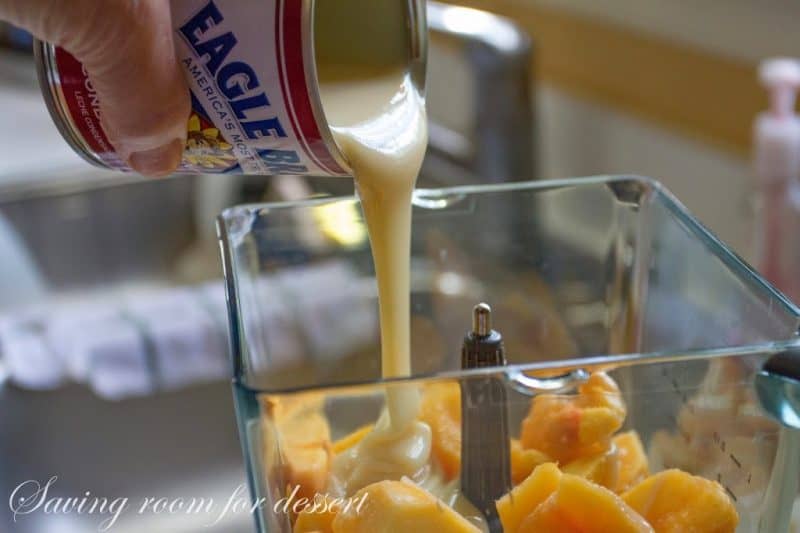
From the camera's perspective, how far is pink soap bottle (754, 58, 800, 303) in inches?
38.3

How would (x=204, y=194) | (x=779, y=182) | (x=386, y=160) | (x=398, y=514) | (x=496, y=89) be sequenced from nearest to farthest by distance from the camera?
(x=398, y=514) → (x=386, y=160) → (x=779, y=182) → (x=496, y=89) → (x=204, y=194)

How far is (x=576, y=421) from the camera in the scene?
0.51 metres

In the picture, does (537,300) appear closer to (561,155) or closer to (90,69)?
(90,69)

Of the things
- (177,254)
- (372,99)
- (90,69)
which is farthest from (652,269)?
(177,254)

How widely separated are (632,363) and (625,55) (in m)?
1.02

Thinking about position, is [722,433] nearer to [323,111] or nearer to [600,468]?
[600,468]

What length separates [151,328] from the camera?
0.96 m

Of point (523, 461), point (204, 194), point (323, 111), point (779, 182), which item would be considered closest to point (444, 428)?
point (523, 461)

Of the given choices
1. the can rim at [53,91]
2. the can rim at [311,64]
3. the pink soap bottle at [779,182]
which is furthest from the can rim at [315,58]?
the pink soap bottle at [779,182]

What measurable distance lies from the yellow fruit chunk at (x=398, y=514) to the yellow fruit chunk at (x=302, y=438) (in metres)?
0.02

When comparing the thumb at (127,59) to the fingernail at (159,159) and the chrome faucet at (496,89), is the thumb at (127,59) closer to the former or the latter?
the fingernail at (159,159)

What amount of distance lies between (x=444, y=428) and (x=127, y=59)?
0.21 m

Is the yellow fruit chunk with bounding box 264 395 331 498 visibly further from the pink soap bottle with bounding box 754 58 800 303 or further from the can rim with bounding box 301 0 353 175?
the pink soap bottle with bounding box 754 58 800 303

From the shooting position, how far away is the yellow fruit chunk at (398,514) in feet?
1.51
